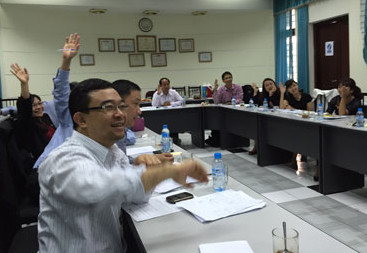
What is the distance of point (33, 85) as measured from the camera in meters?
8.01

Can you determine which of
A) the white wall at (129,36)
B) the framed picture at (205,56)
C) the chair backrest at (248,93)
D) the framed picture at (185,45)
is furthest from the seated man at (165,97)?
the framed picture at (205,56)

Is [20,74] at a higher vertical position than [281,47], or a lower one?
lower

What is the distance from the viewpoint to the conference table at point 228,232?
1.12 m

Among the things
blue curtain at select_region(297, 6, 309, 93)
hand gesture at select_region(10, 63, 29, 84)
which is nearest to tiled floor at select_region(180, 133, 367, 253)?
hand gesture at select_region(10, 63, 29, 84)

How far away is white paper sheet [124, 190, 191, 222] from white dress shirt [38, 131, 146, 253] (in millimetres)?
117

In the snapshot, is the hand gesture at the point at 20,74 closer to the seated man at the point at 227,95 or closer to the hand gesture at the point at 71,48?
A: the hand gesture at the point at 71,48

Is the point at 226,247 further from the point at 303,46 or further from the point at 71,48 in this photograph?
the point at 303,46

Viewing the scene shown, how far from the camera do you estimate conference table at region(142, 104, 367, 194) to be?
322 cm

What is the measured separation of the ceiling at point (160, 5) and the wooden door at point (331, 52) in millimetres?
1793

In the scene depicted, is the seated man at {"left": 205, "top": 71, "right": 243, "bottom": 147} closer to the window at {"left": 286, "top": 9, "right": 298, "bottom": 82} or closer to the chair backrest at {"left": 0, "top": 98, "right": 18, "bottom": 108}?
the window at {"left": 286, "top": 9, "right": 298, "bottom": 82}

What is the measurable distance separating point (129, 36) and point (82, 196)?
7.97 meters

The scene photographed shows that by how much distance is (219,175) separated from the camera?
171 cm

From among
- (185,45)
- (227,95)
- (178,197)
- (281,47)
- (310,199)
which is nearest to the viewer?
(178,197)

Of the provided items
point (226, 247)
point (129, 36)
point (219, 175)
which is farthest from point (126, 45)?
point (226, 247)
